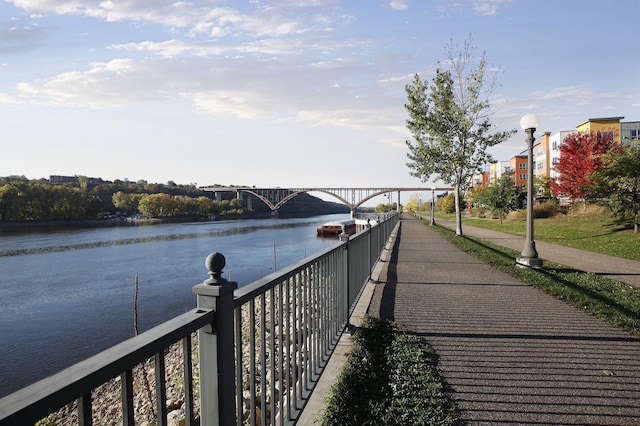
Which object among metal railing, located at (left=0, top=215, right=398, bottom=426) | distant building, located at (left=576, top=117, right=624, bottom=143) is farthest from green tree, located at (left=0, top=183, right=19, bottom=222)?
distant building, located at (left=576, top=117, right=624, bottom=143)

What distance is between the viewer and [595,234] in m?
19.4

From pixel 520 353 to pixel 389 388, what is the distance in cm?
181

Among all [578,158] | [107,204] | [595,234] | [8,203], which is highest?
[578,158]

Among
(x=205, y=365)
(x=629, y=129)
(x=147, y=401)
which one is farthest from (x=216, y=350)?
(x=629, y=129)

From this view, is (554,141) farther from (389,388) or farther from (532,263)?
(389,388)

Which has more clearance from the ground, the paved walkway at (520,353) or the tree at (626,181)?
the tree at (626,181)

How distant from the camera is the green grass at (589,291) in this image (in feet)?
18.7

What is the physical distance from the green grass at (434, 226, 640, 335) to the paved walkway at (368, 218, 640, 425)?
0.26m

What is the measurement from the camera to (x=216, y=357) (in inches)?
75.9

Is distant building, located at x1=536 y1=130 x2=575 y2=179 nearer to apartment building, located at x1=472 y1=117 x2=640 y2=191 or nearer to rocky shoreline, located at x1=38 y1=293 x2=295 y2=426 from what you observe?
apartment building, located at x1=472 y1=117 x2=640 y2=191

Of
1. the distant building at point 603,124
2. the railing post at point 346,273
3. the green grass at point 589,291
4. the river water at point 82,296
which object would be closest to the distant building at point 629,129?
the distant building at point 603,124

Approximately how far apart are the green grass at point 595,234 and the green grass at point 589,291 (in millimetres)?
5276

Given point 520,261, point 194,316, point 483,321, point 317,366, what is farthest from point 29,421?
point 520,261

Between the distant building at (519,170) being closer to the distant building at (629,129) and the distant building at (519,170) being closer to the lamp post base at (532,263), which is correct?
the distant building at (629,129)
